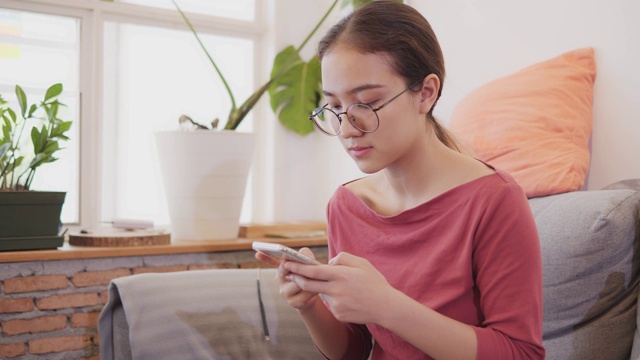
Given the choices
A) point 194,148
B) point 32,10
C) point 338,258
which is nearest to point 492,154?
point 338,258

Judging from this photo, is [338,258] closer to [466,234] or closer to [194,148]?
[466,234]

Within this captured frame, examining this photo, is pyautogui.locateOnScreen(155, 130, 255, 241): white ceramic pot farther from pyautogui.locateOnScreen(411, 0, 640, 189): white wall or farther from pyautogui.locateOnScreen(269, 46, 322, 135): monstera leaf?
pyautogui.locateOnScreen(411, 0, 640, 189): white wall

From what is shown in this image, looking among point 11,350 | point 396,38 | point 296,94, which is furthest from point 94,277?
point 396,38

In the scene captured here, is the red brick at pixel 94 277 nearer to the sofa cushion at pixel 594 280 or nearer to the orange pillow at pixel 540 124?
the orange pillow at pixel 540 124

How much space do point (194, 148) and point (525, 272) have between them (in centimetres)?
155

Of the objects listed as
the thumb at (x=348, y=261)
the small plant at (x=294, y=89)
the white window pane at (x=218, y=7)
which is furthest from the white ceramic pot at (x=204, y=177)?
the thumb at (x=348, y=261)

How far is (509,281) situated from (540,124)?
0.73 meters

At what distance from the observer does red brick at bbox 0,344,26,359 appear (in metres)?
1.92

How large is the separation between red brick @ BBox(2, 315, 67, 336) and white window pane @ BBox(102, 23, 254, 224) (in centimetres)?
75

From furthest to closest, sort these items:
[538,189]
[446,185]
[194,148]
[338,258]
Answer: [194,148]
[538,189]
[446,185]
[338,258]

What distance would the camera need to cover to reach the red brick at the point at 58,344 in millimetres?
1980

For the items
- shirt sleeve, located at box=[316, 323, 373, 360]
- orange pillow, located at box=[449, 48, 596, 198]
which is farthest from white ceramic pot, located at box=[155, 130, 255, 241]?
shirt sleeve, located at box=[316, 323, 373, 360]

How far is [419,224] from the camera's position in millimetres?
1136

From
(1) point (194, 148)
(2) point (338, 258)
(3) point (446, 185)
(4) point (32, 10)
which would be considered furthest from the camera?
(4) point (32, 10)
